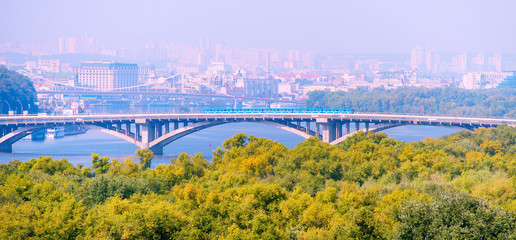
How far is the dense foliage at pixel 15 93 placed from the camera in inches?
2906

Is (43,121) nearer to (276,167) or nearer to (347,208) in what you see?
(276,167)

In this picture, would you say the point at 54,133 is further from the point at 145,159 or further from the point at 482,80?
the point at 482,80

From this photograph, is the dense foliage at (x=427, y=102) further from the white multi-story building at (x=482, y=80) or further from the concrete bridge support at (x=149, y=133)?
the concrete bridge support at (x=149, y=133)

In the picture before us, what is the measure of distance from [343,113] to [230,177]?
33.1 m

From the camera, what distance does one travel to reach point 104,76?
143000mm

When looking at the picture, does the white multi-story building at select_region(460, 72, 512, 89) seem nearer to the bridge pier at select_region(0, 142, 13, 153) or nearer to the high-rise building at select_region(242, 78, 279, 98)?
the high-rise building at select_region(242, 78, 279, 98)

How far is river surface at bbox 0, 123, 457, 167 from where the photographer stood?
47.2 metres

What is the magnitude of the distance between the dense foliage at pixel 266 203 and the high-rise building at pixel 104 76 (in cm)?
11591

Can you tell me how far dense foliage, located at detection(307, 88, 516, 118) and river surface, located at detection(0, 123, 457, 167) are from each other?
13.9m

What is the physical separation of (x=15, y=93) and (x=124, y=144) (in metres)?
24.4

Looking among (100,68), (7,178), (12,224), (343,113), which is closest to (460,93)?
(343,113)

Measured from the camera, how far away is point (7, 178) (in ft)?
75.4

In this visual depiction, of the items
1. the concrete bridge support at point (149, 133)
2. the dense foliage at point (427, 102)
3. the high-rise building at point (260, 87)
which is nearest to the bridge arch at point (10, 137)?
the concrete bridge support at point (149, 133)

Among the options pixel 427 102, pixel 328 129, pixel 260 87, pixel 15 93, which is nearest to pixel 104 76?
pixel 260 87
